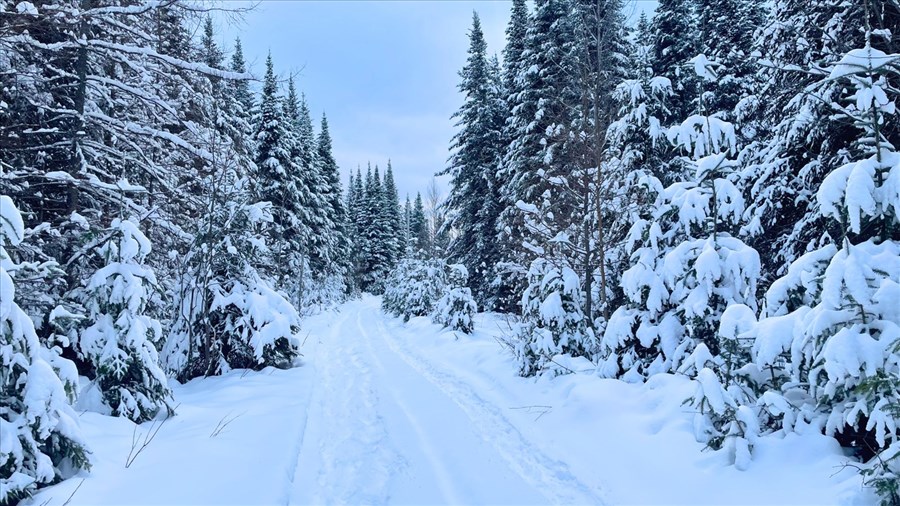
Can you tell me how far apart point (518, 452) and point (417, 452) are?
1155mm

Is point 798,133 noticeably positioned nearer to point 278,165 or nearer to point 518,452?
point 518,452

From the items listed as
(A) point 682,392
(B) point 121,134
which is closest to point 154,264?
(B) point 121,134

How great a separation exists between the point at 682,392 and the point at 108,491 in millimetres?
5800

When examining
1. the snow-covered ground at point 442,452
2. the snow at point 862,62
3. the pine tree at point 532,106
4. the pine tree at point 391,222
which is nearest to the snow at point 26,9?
the snow-covered ground at point 442,452

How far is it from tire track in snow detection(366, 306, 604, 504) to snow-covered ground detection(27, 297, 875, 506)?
20 millimetres

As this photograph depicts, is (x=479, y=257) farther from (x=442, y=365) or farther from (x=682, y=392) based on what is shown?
(x=682, y=392)

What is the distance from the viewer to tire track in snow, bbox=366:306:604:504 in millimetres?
4344

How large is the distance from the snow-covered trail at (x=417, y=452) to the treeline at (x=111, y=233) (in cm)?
202

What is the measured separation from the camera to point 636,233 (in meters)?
6.77

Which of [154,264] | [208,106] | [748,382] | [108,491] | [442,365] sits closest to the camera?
[108,491]

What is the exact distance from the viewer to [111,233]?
18.5 ft

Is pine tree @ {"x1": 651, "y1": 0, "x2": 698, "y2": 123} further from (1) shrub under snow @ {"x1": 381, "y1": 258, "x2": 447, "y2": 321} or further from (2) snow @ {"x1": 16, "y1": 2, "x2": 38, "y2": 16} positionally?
(2) snow @ {"x1": 16, "y1": 2, "x2": 38, "y2": 16}

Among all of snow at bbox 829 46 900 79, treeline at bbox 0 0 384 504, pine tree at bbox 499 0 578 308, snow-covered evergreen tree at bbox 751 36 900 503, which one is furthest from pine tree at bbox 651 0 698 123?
treeline at bbox 0 0 384 504

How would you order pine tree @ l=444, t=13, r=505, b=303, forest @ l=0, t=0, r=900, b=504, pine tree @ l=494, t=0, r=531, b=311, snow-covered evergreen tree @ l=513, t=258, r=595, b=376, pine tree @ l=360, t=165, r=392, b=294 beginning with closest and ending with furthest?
forest @ l=0, t=0, r=900, b=504 → snow-covered evergreen tree @ l=513, t=258, r=595, b=376 → pine tree @ l=494, t=0, r=531, b=311 → pine tree @ l=444, t=13, r=505, b=303 → pine tree @ l=360, t=165, r=392, b=294
